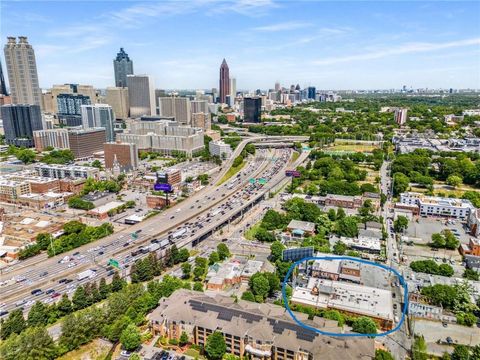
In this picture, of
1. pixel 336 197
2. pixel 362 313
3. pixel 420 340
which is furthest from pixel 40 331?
pixel 336 197

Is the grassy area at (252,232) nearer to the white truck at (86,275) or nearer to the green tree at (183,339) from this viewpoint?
the white truck at (86,275)

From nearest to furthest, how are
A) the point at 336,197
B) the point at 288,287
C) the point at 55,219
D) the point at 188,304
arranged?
the point at 188,304, the point at 288,287, the point at 55,219, the point at 336,197

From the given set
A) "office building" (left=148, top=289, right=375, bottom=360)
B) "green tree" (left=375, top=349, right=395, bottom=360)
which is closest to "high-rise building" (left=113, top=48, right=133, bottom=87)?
"office building" (left=148, top=289, right=375, bottom=360)

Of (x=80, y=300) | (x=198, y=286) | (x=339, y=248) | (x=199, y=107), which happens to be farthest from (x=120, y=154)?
(x=199, y=107)

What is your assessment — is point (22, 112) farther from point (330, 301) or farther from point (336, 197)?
point (330, 301)

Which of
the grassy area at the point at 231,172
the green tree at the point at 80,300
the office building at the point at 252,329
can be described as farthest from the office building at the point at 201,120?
the office building at the point at 252,329
